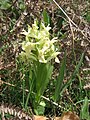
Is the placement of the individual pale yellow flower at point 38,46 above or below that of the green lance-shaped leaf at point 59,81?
above

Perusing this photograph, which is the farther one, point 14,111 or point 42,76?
point 42,76

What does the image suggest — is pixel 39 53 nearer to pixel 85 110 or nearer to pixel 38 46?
pixel 38 46

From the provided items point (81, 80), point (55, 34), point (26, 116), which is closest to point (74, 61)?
point (81, 80)

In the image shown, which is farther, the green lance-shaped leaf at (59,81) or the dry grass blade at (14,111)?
the green lance-shaped leaf at (59,81)

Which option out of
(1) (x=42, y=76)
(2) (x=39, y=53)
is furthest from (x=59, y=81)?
(2) (x=39, y=53)

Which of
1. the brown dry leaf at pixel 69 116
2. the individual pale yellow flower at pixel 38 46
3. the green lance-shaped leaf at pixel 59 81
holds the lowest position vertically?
the brown dry leaf at pixel 69 116

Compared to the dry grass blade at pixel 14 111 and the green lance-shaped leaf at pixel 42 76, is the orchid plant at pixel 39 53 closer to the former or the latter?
the green lance-shaped leaf at pixel 42 76

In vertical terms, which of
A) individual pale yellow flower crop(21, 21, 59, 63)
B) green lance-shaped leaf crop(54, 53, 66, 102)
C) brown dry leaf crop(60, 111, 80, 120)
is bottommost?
brown dry leaf crop(60, 111, 80, 120)

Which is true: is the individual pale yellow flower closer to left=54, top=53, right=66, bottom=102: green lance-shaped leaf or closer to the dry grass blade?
left=54, top=53, right=66, bottom=102: green lance-shaped leaf

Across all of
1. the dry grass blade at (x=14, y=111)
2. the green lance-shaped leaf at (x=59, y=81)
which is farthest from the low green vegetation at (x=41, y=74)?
the dry grass blade at (x=14, y=111)

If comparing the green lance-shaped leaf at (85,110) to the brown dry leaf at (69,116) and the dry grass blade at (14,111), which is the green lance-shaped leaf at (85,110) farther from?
the dry grass blade at (14,111)

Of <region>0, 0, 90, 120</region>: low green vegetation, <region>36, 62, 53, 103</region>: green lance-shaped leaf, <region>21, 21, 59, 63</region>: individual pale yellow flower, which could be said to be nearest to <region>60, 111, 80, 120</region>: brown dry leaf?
<region>0, 0, 90, 120</region>: low green vegetation

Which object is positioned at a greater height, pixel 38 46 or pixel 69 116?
pixel 38 46
